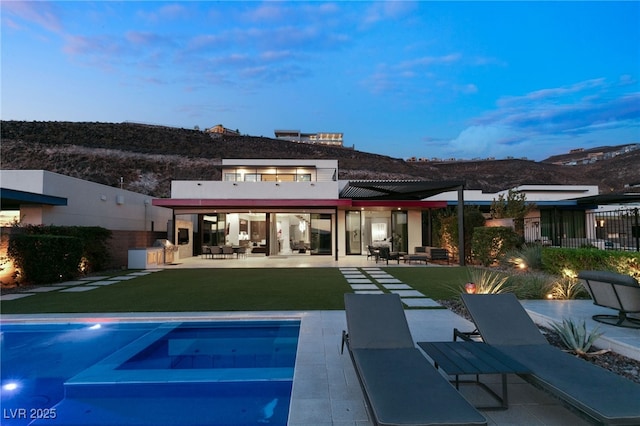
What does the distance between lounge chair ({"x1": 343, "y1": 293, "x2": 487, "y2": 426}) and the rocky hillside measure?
32999 millimetres

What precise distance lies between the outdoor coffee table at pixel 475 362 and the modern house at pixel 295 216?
13.9 metres

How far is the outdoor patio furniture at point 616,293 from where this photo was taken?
462cm

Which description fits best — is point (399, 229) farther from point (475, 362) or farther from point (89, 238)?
point (475, 362)

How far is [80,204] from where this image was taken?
44.3 feet

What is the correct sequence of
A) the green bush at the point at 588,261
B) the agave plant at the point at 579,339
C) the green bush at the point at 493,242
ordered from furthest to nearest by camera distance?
1. the green bush at the point at 493,242
2. the green bush at the point at 588,261
3. the agave plant at the point at 579,339

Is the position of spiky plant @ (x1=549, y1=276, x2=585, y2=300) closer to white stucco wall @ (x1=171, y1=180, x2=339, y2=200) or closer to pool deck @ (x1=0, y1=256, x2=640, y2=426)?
pool deck @ (x1=0, y1=256, x2=640, y2=426)

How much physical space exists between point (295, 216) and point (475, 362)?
17.4m

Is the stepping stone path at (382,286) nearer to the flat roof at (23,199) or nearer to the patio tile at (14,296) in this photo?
the patio tile at (14,296)

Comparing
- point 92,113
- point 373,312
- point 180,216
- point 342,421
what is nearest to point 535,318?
point 373,312

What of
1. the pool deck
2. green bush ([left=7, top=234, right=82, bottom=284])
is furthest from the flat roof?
the pool deck

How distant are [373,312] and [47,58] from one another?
87.4 feet

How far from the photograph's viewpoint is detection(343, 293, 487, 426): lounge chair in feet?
7.48

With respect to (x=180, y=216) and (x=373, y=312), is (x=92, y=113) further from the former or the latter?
(x=373, y=312)

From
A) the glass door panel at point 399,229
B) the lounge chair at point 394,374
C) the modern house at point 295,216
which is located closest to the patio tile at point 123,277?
the modern house at point 295,216
